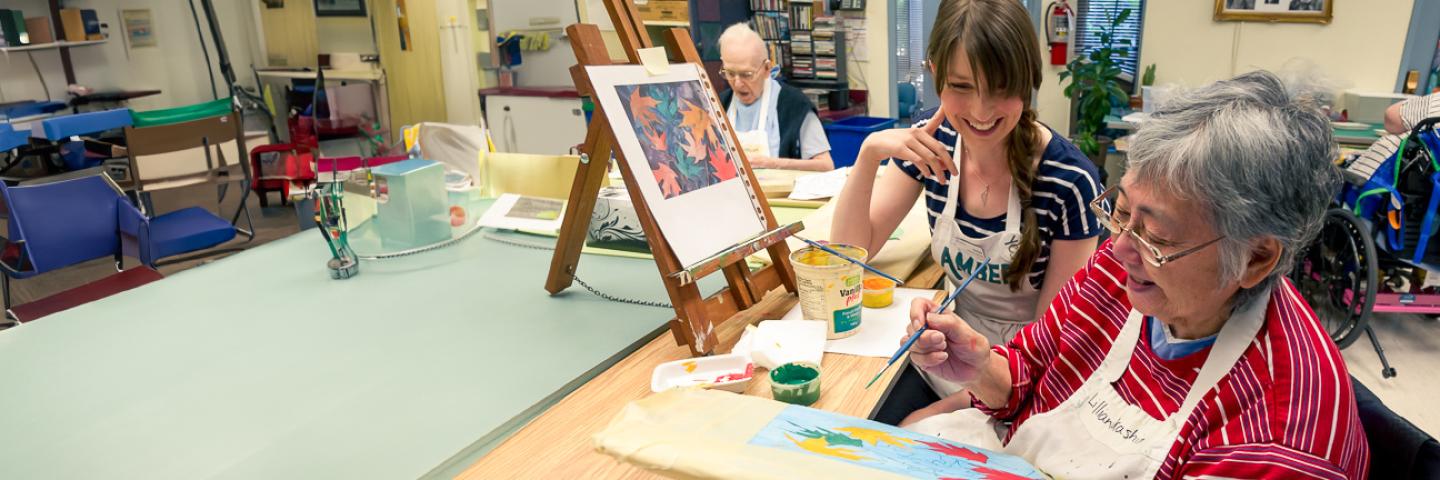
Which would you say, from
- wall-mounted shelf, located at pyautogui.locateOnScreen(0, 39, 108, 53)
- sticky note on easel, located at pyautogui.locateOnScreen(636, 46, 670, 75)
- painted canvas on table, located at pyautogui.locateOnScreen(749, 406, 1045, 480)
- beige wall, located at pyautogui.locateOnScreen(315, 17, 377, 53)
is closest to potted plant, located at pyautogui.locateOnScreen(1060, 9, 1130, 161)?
sticky note on easel, located at pyautogui.locateOnScreen(636, 46, 670, 75)

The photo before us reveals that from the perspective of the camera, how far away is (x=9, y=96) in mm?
5711

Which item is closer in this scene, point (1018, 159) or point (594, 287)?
point (1018, 159)

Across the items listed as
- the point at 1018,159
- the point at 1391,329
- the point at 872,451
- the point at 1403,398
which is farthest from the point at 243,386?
the point at 1391,329

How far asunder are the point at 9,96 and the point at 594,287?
6.12 meters

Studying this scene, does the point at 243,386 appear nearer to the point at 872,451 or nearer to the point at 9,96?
the point at 872,451

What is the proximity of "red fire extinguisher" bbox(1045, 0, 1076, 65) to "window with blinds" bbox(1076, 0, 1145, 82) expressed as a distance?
0.24 ft

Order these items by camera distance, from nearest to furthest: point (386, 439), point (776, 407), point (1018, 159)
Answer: point (776, 407) < point (386, 439) < point (1018, 159)

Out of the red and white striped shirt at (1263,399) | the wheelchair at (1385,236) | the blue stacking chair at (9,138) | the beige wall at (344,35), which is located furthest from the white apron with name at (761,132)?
the beige wall at (344,35)

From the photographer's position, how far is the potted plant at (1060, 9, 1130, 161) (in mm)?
5387

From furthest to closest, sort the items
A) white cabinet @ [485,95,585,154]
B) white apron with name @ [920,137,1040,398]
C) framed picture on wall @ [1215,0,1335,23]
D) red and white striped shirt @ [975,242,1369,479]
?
white cabinet @ [485,95,585,154]
framed picture on wall @ [1215,0,1335,23]
white apron with name @ [920,137,1040,398]
red and white striped shirt @ [975,242,1369,479]

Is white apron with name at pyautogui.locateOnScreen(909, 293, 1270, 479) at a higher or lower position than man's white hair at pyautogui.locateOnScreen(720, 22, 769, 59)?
lower

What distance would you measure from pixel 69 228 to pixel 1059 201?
323 cm

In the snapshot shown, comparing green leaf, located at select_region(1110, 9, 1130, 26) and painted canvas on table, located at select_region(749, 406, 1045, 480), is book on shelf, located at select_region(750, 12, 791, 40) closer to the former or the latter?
green leaf, located at select_region(1110, 9, 1130, 26)

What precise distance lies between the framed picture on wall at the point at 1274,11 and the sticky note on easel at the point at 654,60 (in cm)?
478
